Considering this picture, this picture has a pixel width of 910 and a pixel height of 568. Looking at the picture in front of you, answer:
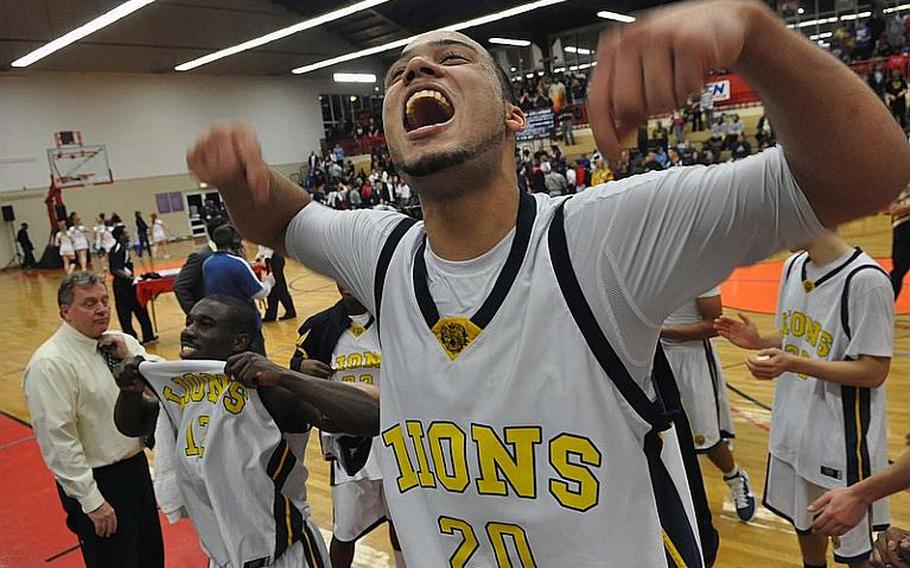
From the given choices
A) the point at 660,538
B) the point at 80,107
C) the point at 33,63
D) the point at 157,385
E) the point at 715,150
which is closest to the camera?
the point at 660,538

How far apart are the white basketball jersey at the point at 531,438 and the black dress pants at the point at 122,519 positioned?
8.59 ft

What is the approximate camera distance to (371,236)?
176 centimetres

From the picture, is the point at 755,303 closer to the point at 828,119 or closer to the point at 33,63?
the point at 828,119

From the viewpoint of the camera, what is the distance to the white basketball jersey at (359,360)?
365cm

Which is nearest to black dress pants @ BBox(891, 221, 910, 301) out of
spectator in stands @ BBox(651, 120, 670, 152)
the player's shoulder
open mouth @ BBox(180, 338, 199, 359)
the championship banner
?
the player's shoulder

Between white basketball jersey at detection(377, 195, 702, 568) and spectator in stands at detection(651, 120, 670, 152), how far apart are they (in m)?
19.3

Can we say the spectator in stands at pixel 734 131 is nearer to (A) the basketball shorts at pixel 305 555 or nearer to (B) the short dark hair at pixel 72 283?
(B) the short dark hair at pixel 72 283

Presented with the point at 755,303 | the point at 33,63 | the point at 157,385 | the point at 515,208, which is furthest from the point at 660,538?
the point at 33,63

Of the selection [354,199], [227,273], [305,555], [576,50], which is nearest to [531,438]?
[305,555]

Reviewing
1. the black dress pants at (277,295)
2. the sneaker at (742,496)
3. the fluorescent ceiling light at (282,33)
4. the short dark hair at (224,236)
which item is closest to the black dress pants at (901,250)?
the sneaker at (742,496)

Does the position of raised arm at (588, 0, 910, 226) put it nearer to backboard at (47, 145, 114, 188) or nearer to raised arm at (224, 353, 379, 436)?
raised arm at (224, 353, 379, 436)

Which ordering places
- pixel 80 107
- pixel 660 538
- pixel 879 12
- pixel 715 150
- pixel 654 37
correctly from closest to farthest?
1. pixel 654 37
2. pixel 660 538
3. pixel 715 150
4. pixel 879 12
5. pixel 80 107

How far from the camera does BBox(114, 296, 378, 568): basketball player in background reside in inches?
96.3

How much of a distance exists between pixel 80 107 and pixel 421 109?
95.0ft
